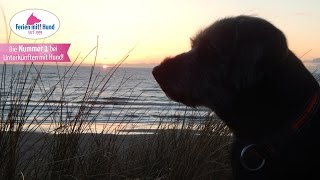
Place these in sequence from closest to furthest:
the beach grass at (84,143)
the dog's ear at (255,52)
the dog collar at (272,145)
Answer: the dog collar at (272,145) < the dog's ear at (255,52) < the beach grass at (84,143)

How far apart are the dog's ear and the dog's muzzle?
0.39 metres

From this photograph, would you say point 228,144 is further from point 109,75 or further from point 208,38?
point 208,38

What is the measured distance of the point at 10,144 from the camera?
4426 mm

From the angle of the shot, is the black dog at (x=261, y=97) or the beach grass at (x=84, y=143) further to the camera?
the beach grass at (x=84, y=143)

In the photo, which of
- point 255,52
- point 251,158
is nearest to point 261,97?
point 255,52

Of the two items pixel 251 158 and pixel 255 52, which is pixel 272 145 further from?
pixel 255 52

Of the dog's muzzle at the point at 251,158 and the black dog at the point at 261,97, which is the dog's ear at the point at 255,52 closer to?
the black dog at the point at 261,97

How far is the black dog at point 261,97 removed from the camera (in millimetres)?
3195

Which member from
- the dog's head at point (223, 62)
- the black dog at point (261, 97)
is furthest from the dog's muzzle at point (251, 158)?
the dog's head at point (223, 62)

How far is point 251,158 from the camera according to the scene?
331cm

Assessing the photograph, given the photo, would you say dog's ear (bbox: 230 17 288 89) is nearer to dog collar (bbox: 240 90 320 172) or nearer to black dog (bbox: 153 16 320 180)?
black dog (bbox: 153 16 320 180)

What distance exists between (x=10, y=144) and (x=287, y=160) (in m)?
2.36

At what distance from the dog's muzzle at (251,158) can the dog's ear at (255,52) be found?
1.29 feet

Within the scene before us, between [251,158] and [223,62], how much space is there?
2.15ft
